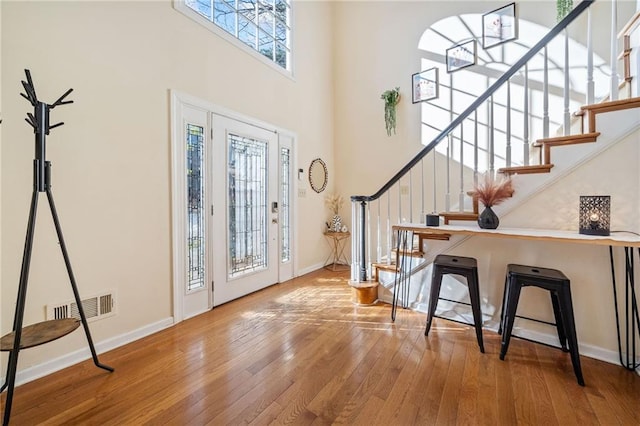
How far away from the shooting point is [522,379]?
5.93 ft

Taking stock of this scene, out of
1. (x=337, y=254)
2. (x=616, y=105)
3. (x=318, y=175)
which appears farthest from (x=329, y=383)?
(x=318, y=175)

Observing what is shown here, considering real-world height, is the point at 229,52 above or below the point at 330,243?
above

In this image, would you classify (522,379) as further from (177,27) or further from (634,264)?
(177,27)

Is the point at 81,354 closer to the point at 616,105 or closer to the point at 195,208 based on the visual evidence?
the point at 195,208

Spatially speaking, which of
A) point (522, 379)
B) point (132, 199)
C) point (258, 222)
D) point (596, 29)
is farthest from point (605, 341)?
point (132, 199)

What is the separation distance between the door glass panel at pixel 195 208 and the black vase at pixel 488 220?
258cm

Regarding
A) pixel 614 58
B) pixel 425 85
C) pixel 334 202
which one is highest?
pixel 425 85

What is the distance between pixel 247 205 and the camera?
3.50m

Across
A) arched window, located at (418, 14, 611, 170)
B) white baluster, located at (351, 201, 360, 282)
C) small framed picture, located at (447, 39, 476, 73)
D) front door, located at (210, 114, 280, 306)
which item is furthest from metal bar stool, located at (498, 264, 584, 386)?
small framed picture, located at (447, 39, 476, 73)

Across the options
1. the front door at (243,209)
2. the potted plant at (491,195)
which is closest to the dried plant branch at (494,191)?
the potted plant at (491,195)

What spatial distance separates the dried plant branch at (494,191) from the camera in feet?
7.37

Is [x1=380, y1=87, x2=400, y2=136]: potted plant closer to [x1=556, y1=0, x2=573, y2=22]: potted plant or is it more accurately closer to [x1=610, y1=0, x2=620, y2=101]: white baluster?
[x1=556, y1=0, x2=573, y2=22]: potted plant

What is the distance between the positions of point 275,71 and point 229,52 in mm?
762

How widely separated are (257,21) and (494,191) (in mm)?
3387
